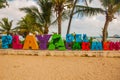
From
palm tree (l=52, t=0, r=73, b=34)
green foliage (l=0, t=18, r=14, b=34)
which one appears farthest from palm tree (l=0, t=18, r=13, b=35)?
palm tree (l=52, t=0, r=73, b=34)

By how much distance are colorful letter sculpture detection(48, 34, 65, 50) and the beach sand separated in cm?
365

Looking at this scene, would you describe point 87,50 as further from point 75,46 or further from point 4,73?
point 4,73

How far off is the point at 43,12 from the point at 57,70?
1289cm

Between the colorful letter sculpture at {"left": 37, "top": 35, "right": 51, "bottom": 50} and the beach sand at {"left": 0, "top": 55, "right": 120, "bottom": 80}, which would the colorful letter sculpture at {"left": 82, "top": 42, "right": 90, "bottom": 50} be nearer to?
the colorful letter sculpture at {"left": 37, "top": 35, "right": 51, "bottom": 50}

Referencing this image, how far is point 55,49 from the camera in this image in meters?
19.0

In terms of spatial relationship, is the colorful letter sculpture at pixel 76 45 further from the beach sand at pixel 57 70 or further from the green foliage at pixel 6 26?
the green foliage at pixel 6 26

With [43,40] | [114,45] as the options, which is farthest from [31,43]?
[114,45]

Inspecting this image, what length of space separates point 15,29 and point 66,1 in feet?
35.3

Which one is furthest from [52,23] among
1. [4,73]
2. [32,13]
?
[4,73]

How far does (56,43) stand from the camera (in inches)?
739

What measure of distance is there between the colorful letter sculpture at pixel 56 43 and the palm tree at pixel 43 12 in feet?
21.2

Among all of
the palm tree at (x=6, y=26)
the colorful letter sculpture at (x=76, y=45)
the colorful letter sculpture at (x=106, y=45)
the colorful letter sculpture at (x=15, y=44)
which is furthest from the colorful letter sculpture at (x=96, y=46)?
the palm tree at (x=6, y=26)

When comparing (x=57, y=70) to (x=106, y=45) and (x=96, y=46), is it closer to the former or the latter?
(x=96, y=46)

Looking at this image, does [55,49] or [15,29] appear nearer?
[55,49]
